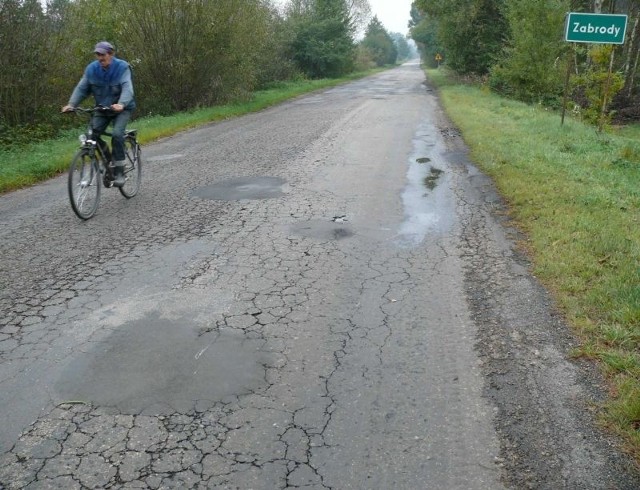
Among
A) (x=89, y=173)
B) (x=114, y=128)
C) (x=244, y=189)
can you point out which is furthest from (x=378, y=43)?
(x=89, y=173)

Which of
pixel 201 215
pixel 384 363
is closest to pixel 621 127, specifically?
pixel 201 215

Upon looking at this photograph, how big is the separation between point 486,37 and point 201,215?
28866mm

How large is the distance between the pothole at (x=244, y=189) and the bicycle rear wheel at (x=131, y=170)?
89cm

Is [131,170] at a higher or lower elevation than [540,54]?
lower

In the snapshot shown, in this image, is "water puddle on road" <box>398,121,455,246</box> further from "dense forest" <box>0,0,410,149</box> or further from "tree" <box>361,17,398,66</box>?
"tree" <box>361,17,398,66</box>

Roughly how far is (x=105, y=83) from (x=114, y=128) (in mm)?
583

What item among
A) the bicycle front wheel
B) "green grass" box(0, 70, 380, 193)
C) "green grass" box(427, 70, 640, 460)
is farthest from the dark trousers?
"green grass" box(427, 70, 640, 460)

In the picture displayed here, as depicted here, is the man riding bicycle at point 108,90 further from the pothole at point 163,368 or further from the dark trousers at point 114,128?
the pothole at point 163,368

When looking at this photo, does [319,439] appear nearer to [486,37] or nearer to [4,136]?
[4,136]

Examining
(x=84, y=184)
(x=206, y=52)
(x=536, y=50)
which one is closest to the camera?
(x=84, y=184)

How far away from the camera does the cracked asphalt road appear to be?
112 inches

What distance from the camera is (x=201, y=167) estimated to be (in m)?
10.2

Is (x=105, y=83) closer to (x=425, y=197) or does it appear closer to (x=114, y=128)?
(x=114, y=128)

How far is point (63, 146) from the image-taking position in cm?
1255
